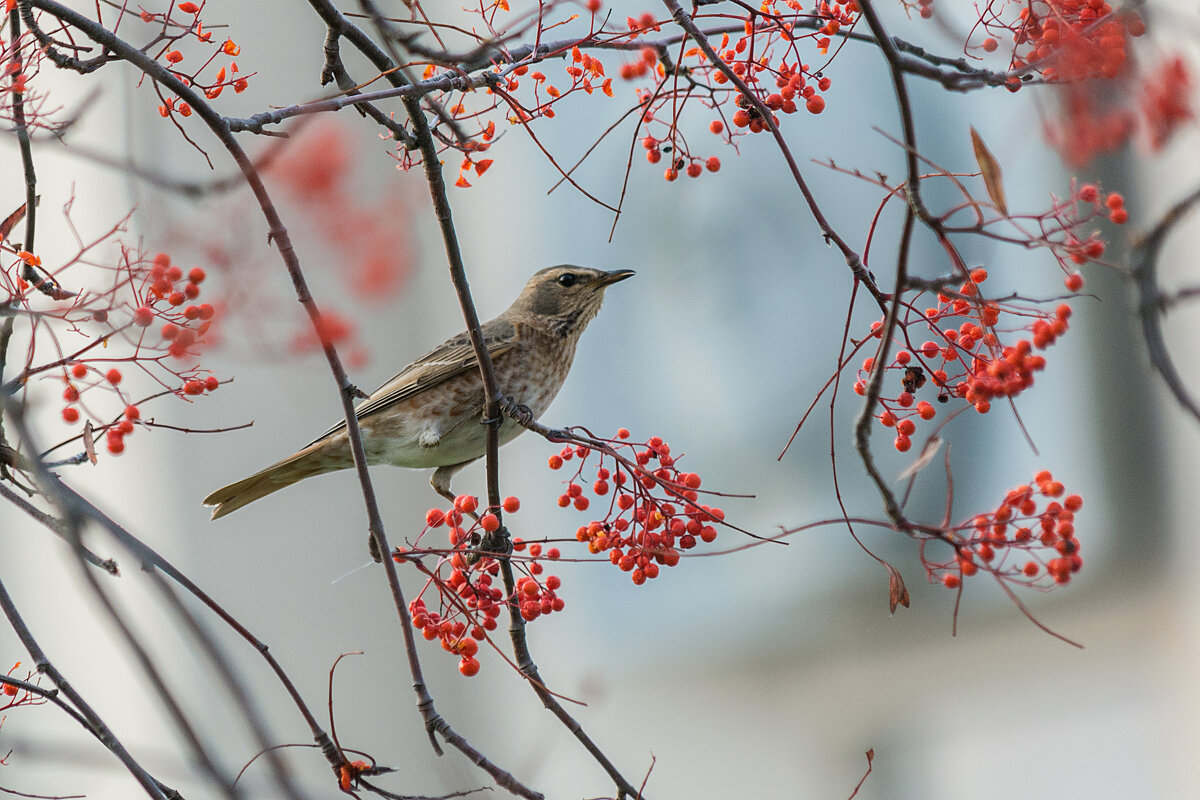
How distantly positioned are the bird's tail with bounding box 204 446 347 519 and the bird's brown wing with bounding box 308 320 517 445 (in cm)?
10

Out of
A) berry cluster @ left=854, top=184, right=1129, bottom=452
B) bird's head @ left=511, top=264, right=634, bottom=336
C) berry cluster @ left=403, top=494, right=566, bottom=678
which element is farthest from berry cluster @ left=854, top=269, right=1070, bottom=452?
bird's head @ left=511, top=264, right=634, bottom=336

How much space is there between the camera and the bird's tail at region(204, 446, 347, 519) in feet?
7.89

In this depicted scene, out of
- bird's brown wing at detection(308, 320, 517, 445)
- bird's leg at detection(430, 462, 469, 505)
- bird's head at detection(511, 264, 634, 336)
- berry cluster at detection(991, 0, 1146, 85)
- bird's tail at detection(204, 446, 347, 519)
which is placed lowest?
berry cluster at detection(991, 0, 1146, 85)

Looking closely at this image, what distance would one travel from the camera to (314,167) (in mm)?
755

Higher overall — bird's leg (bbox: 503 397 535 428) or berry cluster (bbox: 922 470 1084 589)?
bird's leg (bbox: 503 397 535 428)

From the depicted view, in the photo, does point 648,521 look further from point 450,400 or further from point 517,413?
point 450,400

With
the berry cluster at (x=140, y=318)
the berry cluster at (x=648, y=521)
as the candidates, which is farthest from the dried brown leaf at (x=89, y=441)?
the berry cluster at (x=648, y=521)

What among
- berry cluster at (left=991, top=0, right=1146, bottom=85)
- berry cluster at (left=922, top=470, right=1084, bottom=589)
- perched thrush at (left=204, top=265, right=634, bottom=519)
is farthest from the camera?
perched thrush at (left=204, top=265, right=634, bottom=519)

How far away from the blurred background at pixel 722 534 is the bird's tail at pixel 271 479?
1660 mm

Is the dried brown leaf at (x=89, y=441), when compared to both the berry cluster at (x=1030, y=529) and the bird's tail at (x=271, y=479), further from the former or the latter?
the bird's tail at (x=271, y=479)

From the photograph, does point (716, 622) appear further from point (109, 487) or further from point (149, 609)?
point (109, 487)

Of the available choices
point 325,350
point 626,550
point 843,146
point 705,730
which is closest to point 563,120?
point 843,146

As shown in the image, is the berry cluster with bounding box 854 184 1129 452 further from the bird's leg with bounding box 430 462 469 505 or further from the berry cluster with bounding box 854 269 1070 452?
the bird's leg with bounding box 430 462 469 505

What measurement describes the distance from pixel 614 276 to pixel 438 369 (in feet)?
1.56
